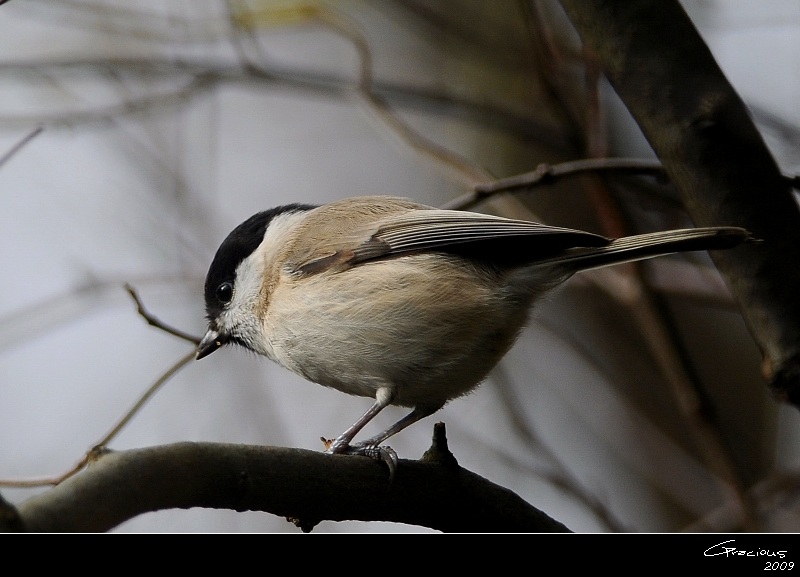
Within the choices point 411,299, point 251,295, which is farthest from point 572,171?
point 251,295

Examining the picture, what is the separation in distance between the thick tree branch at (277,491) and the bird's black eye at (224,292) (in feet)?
3.68

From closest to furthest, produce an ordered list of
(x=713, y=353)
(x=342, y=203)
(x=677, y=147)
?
(x=677, y=147) → (x=342, y=203) → (x=713, y=353)

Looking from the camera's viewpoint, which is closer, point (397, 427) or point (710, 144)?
point (710, 144)

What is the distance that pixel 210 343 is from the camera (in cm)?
270

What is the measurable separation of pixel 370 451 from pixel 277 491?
1.47 feet

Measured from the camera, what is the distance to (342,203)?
2.79 metres

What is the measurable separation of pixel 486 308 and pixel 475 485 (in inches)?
21.4

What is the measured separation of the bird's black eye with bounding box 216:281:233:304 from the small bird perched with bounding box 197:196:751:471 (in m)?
0.24

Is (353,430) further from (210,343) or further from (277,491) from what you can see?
(210,343)

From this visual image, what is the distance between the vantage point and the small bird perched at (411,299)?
2203 millimetres

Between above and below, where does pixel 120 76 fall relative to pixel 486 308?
above

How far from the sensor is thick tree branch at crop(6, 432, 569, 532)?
121 centimetres
